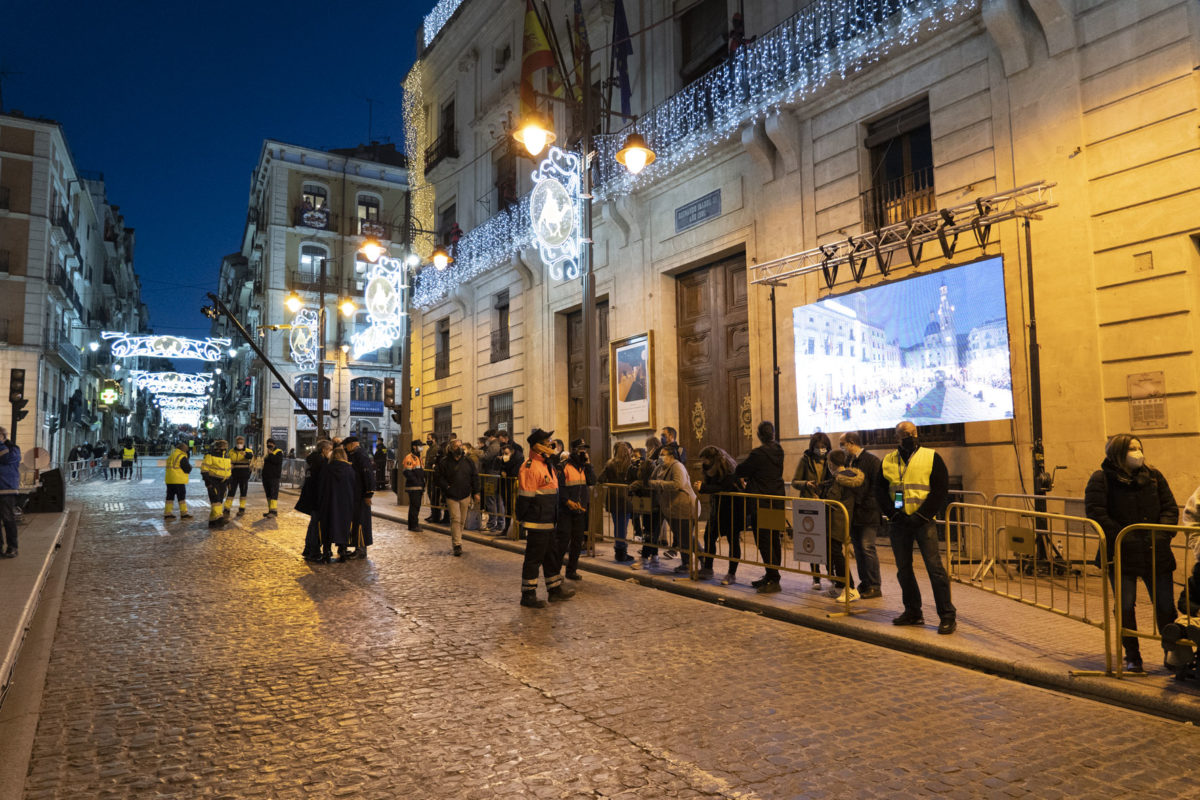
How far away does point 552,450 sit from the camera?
8.85 metres

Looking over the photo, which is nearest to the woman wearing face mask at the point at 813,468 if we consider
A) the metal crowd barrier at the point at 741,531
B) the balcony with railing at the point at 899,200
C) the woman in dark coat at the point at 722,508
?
the metal crowd barrier at the point at 741,531

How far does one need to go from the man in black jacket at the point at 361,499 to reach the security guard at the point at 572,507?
11.9 feet

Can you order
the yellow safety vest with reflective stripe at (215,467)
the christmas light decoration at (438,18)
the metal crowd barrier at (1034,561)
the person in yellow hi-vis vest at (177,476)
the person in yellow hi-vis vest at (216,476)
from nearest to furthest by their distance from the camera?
the metal crowd barrier at (1034,561) < the person in yellow hi-vis vest at (216,476) < the yellow safety vest with reflective stripe at (215,467) < the person in yellow hi-vis vest at (177,476) < the christmas light decoration at (438,18)

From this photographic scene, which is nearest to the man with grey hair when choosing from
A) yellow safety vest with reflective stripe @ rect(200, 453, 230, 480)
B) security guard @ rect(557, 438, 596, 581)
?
yellow safety vest with reflective stripe @ rect(200, 453, 230, 480)

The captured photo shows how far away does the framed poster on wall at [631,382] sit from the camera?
17.4 metres

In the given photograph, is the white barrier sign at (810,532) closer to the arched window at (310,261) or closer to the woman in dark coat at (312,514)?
the woman in dark coat at (312,514)

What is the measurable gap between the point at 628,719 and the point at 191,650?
12.8ft

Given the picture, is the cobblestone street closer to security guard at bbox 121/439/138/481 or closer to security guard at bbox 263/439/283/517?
security guard at bbox 263/439/283/517

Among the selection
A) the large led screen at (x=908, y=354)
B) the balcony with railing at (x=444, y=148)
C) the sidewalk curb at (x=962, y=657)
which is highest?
the balcony with railing at (x=444, y=148)

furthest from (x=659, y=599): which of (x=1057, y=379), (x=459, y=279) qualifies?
Answer: (x=459, y=279)

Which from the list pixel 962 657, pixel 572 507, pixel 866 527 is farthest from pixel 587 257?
pixel 962 657

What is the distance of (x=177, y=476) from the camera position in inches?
695

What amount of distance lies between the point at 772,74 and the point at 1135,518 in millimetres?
10628

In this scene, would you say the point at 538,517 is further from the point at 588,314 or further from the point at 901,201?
the point at 901,201
